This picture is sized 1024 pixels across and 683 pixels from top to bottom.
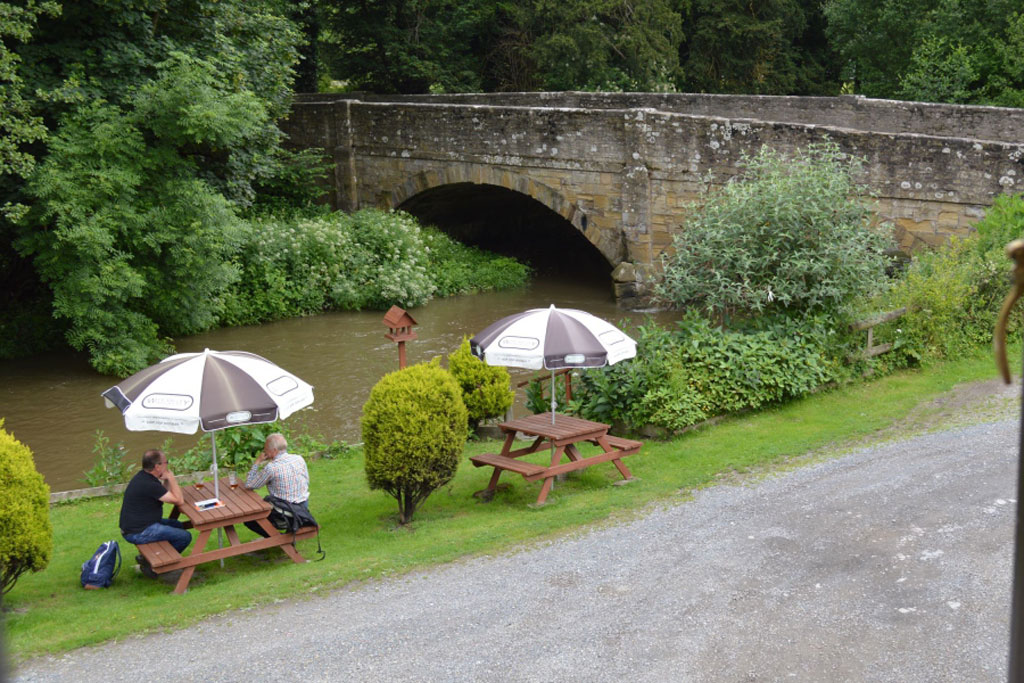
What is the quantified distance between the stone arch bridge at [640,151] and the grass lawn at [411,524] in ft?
9.80

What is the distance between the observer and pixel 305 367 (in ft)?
52.5

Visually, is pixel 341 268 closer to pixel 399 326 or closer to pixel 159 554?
pixel 399 326

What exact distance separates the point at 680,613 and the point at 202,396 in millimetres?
3575

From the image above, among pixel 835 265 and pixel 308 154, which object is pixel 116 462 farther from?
pixel 308 154

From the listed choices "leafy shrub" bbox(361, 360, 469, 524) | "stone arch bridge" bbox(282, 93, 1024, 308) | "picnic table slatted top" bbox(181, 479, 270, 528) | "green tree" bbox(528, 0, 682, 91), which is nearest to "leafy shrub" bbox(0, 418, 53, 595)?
"picnic table slatted top" bbox(181, 479, 270, 528)

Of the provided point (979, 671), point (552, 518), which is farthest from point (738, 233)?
point (979, 671)

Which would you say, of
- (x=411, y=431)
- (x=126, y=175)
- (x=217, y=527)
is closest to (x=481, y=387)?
(x=411, y=431)

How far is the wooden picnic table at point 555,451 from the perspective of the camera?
875 cm

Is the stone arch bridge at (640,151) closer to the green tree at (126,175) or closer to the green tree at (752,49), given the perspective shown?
the green tree at (126,175)

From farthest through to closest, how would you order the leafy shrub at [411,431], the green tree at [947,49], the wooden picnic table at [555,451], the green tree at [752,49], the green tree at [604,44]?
the green tree at [752,49], the green tree at [604,44], the green tree at [947,49], the wooden picnic table at [555,451], the leafy shrub at [411,431]

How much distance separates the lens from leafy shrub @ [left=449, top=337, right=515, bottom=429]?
11.1 m

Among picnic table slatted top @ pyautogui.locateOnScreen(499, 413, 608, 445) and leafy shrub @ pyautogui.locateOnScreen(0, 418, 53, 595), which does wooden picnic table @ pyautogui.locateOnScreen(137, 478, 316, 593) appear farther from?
picnic table slatted top @ pyautogui.locateOnScreen(499, 413, 608, 445)

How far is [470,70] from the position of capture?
2955 centimetres

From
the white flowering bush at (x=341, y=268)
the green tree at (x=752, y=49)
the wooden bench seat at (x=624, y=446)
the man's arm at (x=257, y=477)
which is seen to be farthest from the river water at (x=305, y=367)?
the green tree at (x=752, y=49)
